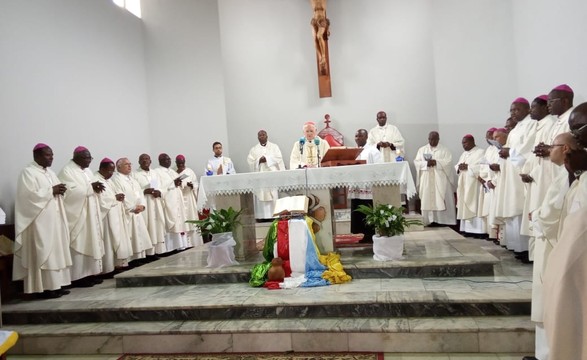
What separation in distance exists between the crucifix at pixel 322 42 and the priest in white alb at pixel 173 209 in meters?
4.01

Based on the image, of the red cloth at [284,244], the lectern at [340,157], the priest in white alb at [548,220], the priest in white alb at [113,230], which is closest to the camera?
the priest in white alb at [548,220]

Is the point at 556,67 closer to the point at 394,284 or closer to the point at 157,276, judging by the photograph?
the point at 394,284

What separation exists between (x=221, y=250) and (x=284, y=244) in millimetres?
1010

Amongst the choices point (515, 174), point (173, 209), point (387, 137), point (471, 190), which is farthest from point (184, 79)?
point (515, 174)

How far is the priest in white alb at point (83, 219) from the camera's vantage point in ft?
20.6

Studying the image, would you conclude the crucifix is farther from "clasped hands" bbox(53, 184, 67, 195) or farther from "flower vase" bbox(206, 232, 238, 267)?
"clasped hands" bbox(53, 184, 67, 195)

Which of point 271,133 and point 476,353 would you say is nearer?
point 476,353

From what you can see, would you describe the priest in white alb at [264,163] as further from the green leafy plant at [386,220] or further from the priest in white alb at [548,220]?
the priest in white alb at [548,220]

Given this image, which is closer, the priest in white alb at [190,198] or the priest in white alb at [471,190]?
the priest in white alb at [471,190]

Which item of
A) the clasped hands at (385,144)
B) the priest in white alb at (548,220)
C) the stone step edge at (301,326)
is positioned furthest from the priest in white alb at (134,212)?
the priest in white alb at (548,220)

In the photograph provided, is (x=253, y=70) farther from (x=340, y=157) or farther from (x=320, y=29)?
(x=340, y=157)

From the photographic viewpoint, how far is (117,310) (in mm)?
4797

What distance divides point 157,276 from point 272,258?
1580 millimetres

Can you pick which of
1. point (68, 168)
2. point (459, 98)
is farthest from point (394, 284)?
point (459, 98)
